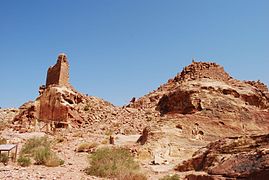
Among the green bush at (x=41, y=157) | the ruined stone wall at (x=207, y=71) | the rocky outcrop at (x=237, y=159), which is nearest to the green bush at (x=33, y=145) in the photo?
the green bush at (x=41, y=157)

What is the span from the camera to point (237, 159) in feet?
29.8

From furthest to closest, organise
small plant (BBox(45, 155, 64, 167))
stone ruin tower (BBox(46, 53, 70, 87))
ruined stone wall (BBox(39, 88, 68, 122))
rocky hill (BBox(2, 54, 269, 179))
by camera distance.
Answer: stone ruin tower (BBox(46, 53, 70, 87)) < ruined stone wall (BBox(39, 88, 68, 122)) < rocky hill (BBox(2, 54, 269, 179)) < small plant (BBox(45, 155, 64, 167))

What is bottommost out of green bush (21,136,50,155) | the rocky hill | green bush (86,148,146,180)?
green bush (86,148,146,180)

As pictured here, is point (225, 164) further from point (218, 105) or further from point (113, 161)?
point (218, 105)

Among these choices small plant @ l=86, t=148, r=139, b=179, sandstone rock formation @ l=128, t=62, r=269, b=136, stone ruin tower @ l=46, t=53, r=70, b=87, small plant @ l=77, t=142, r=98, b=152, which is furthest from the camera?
stone ruin tower @ l=46, t=53, r=70, b=87

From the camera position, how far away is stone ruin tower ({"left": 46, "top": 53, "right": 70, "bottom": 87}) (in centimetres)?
3005

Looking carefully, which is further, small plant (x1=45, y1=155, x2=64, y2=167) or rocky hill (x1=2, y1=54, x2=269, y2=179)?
rocky hill (x1=2, y1=54, x2=269, y2=179)

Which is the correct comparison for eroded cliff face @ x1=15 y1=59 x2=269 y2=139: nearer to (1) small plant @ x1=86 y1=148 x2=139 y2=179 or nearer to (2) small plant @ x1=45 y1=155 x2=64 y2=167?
(1) small plant @ x1=86 y1=148 x2=139 y2=179

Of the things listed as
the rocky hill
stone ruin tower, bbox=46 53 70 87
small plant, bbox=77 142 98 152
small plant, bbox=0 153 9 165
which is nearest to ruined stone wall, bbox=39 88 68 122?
the rocky hill

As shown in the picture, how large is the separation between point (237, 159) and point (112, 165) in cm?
482

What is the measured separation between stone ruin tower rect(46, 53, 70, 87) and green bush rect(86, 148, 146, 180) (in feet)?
58.6

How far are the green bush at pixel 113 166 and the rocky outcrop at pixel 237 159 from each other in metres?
2.12

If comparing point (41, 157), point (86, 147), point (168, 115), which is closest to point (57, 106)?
point (86, 147)

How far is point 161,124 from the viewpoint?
1848cm
